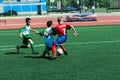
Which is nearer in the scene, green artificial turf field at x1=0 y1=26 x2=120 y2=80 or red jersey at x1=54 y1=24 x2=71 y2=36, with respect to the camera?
green artificial turf field at x1=0 y1=26 x2=120 y2=80

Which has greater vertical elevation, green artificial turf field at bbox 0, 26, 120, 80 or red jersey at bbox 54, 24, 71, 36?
red jersey at bbox 54, 24, 71, 36

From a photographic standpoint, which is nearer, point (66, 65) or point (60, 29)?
point (66, 65)

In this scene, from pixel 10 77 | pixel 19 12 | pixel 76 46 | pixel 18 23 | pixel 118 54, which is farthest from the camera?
pixel 19 12

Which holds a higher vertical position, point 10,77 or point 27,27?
point 27,27

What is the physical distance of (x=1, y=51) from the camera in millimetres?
18203

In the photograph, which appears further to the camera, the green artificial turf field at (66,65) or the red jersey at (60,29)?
the red jersey at (60,29)

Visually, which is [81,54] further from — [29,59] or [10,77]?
[10,77]

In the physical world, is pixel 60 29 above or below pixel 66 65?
above

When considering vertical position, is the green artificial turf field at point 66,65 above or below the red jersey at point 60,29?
below

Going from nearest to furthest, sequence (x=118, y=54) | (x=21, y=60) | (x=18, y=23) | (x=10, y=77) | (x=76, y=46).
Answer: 1. (x=10, y=77)
2. (x=21, y=60)
3. (x=118, y=54)
4. (x=76, y=46)
5. (x=18, y=23)

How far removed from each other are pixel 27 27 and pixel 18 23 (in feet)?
77.3

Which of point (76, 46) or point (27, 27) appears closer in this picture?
point (27, 27)

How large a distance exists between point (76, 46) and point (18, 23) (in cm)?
2086

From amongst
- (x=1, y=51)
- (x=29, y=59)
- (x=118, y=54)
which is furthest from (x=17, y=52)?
(x=118, y=54)
